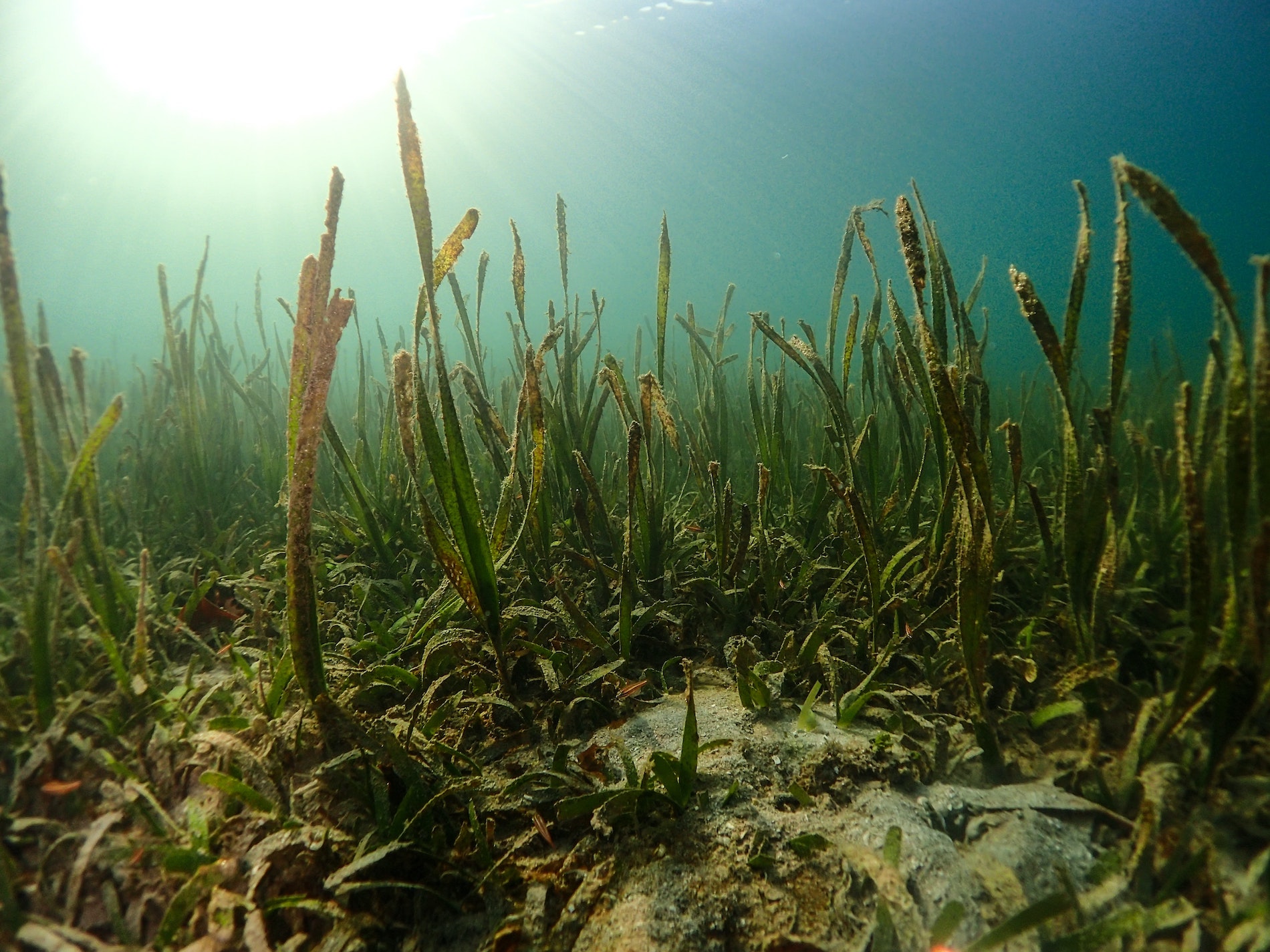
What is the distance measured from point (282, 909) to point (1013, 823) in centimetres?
95

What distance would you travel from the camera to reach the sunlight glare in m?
27.1

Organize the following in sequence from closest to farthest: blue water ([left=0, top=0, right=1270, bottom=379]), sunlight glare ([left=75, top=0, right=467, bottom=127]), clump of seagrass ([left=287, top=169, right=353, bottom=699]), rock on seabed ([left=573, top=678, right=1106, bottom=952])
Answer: rock on seabed ([left=573, top=678, right=1106, bottom=952]) → clump of seagrass ([left=287, top=169, right=353, bottom=699]) → sunlight glare ([left=75, top=0, right=467, bottom=127]) → blue water ([left=0, top=0, right=1270, bottom=379])

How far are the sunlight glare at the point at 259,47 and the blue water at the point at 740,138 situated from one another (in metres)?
1.00

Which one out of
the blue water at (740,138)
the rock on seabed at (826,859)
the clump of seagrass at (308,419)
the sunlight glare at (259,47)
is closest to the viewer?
the rock on seabed at (826,859)

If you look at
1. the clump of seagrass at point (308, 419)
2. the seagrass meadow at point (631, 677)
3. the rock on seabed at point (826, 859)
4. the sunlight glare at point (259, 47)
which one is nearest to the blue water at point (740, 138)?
the sunlight glare at point (259, 47)

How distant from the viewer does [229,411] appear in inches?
122

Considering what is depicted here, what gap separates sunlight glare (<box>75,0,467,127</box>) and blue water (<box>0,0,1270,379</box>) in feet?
3.30

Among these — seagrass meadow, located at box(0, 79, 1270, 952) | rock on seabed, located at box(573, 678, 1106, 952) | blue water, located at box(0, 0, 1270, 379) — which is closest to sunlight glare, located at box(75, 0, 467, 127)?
blue water, located at box(0, 0, 1270, 379)

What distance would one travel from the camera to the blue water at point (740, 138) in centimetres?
2802

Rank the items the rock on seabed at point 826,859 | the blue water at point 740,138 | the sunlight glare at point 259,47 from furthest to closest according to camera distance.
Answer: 1. the blue water at point 740,138
2. the sunlight glare at point 259,47
3. the rock on seabed at point 826,859

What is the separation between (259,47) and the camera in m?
31.3

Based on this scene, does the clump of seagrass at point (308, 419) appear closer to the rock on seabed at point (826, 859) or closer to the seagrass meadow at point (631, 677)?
the seagrass meadow at point (631, 677)

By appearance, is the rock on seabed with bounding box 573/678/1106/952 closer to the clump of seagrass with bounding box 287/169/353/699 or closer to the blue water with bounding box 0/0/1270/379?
the clump of seagrass with bounding box 287/169/353/699

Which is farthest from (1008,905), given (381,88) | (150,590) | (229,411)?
(381,88)
